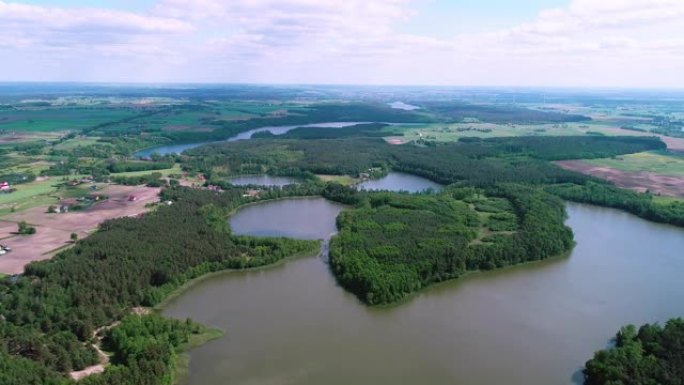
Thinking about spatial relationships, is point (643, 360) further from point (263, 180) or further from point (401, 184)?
point (263, 180)

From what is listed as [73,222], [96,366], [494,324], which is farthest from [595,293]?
[73,222]

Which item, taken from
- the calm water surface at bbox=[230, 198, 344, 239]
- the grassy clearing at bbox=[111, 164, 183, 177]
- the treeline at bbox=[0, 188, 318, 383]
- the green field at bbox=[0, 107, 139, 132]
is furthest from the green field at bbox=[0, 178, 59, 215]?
the green field at bbox=[0, 107, 139, 132]

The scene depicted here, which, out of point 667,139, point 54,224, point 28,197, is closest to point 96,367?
point 54,224

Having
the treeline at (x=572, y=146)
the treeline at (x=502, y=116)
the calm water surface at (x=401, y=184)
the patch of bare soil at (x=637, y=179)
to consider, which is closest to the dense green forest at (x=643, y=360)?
the calm water surface at (x=401, y=184)

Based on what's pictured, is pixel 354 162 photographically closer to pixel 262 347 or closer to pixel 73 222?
pixel 73 222

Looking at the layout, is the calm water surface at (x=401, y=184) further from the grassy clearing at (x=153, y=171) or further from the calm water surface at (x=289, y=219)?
the grassy clearing at (x=153, y=171)
